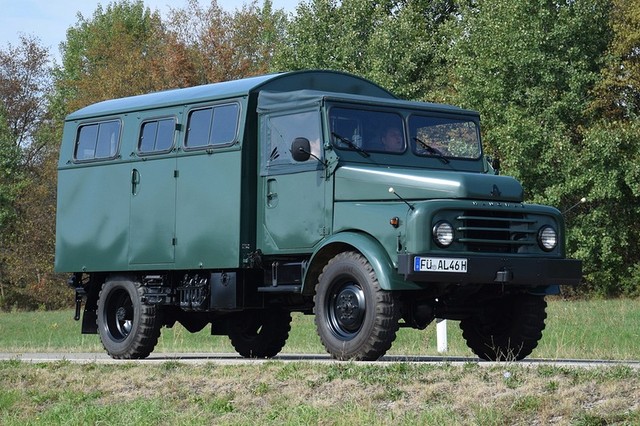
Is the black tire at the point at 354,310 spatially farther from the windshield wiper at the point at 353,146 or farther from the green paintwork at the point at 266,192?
the windshield wiper at the point at 353,146

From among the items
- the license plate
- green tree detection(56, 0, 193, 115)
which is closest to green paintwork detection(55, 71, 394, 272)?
the license plate

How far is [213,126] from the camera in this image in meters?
16.7

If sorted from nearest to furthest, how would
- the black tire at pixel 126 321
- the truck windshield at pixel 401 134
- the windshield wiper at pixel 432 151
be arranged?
1. the truck windshield at pixel 401 134
2. the windshield wiper at pixel 432 151
3. the black tire at pixel 126 321

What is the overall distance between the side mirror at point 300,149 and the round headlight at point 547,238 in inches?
102

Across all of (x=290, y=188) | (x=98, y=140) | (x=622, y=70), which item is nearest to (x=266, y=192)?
(x=290, y=188)

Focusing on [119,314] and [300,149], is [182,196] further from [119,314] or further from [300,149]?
[300,149]

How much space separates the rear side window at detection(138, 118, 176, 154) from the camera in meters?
17.4

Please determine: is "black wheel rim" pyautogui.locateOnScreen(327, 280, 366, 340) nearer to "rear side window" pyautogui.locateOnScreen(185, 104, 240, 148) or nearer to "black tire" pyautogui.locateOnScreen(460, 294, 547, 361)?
"black tire" pyautogui.locateOnScreen(460, 294, 547, 361)

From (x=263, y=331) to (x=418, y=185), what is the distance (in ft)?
17.2

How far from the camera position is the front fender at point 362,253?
13758 millimetres

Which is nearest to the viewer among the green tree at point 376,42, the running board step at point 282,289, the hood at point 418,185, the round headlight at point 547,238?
the hood at point 418,185

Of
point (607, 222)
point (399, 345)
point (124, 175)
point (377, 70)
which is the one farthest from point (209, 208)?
point (377, 70)

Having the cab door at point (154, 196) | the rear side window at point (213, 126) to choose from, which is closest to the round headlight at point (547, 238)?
the rear side window at point (213, 126)

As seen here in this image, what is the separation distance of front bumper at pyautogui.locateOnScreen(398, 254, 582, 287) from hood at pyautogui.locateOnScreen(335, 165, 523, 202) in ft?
2.28
